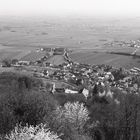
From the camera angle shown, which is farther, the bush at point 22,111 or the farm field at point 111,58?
the farm field at point 111,58

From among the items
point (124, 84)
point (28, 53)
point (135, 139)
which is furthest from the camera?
point (28, 53)

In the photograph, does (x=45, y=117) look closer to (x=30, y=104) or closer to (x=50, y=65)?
(x=30, y=104)

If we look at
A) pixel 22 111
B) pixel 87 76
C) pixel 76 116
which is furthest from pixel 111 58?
pixel 22 111

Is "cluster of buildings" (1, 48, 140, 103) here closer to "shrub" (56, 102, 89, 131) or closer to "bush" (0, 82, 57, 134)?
"shrub" (56, 102, 89, 131)

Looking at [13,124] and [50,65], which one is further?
[50,65]

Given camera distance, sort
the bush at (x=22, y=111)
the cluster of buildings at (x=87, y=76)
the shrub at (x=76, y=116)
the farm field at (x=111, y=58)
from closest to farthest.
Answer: the bush at (x=22, y=111)
the shrub at (x=76, y=116)
the cluster of buildings at (x=87, y=76)
the farm field at (x=111, y=58)

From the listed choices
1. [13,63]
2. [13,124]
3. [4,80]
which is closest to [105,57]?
[13,63]

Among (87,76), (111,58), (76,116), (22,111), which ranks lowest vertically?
(87,76)

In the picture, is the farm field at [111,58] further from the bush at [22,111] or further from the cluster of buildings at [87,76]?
the bush at [22,111]

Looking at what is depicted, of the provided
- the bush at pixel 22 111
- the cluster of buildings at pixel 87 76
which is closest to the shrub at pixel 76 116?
the bush at pixel 22 111

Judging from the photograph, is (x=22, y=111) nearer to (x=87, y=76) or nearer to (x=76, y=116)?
(x=76, y=116)

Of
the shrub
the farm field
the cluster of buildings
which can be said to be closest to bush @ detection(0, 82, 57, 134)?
the shrub
